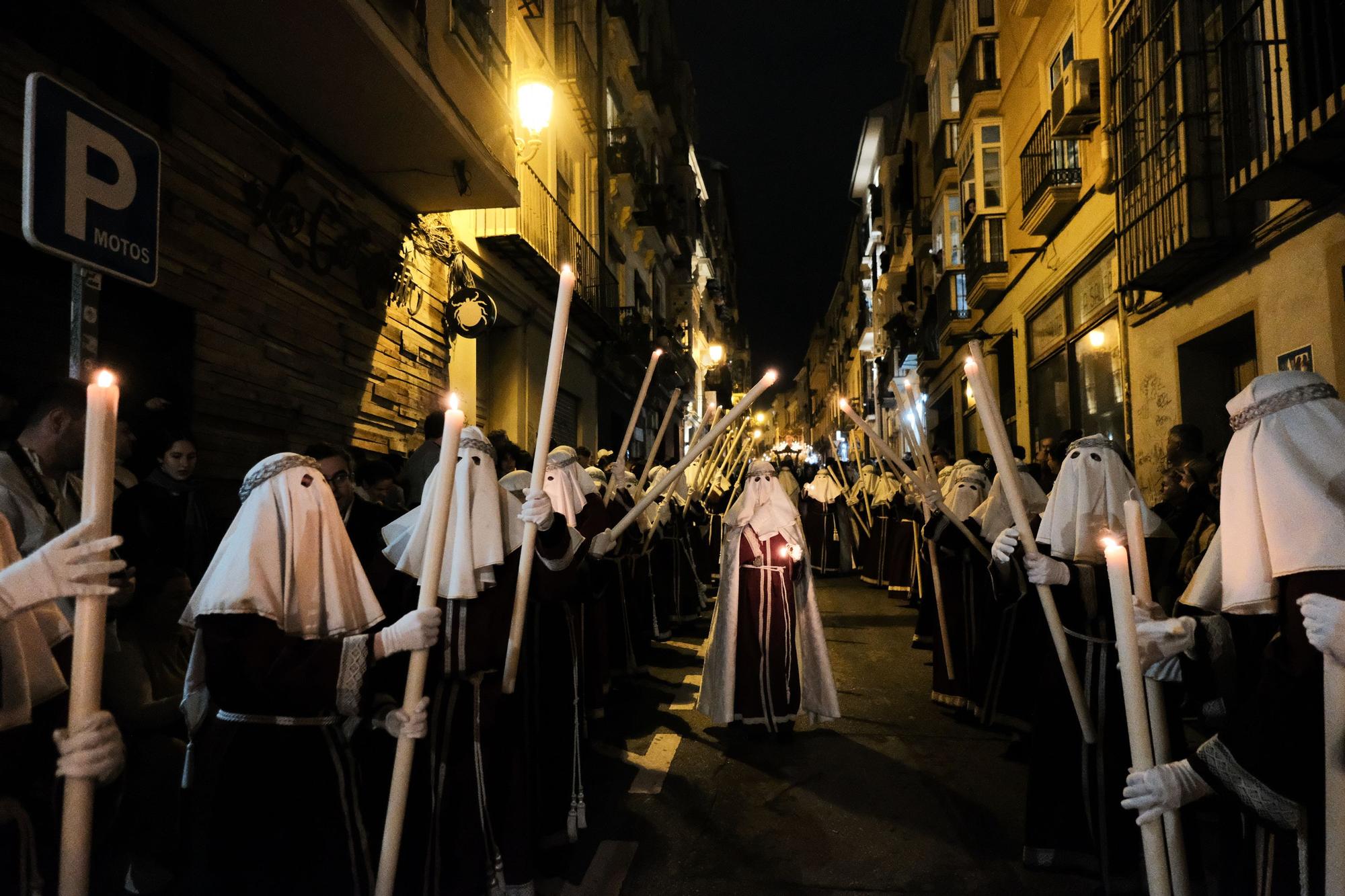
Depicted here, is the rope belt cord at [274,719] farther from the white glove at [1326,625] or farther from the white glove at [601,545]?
the white glove at [1326,625]

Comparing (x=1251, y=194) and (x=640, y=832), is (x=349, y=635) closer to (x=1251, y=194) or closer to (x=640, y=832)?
Answer: (x=640, y=832)

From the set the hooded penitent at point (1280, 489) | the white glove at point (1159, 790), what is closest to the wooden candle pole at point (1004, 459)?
the hooded penitent at point (1280, 489)

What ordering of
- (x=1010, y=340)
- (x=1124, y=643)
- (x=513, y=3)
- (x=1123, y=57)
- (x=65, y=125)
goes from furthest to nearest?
(x=1010, y=340)
(x=513, y=3)
(x=1123, y=57)
(x=65, y=125)
(x=1124, y=643)

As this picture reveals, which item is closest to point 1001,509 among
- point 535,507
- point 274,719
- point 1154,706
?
point 1154,706

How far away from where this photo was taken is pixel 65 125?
9.25 ft

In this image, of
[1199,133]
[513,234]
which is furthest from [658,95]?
[1199,133]

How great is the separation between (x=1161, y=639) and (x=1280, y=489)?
58 centimetres

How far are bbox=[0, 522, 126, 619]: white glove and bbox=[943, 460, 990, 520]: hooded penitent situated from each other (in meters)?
7.02

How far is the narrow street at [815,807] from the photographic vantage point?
4078 mm

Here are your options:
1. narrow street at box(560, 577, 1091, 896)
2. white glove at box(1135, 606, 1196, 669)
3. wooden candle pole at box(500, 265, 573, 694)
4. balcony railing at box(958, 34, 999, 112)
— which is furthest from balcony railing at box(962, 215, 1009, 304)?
wooden candle pole at box(500, 265, 573, 694)

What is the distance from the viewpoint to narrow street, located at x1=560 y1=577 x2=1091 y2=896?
4.08m

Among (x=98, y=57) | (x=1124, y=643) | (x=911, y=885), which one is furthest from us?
(x=98, y=57)

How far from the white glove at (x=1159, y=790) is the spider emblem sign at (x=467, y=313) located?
926cm

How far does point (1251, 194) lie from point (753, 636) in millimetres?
5565
